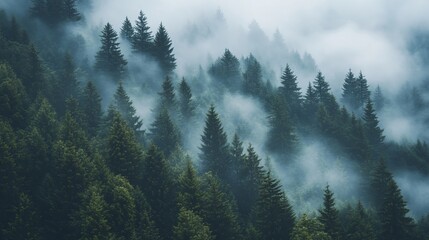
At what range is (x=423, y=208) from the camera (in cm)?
9488

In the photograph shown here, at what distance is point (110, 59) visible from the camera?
331 feet

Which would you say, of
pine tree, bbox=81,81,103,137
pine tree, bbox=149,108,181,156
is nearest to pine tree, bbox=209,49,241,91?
pine tree, bbox=149,108,181,156

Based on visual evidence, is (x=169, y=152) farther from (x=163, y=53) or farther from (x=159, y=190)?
(x=163, y=53)

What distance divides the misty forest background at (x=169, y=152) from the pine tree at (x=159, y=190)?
0.14 meters

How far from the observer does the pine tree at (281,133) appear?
3595 inches

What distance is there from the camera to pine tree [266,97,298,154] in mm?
91312

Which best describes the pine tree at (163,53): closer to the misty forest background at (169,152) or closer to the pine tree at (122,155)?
the misty forest background at (169,152)

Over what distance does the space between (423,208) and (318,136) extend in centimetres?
2423

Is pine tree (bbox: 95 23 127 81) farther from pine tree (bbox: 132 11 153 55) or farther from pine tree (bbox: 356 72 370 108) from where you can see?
pine tree (bbox: 356 72 370 108)

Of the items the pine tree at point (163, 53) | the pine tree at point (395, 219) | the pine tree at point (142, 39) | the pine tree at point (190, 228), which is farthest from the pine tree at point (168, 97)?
the pine tree at point (395, 219)

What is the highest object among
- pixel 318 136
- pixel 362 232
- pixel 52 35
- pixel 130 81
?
pixel 52 35

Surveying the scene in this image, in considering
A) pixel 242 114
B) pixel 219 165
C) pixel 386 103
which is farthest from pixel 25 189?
pixel 386 103

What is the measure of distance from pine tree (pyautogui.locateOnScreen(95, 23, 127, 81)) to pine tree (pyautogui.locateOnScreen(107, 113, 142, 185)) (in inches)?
1435

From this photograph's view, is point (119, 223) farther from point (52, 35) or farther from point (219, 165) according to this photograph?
point (52, 35)
